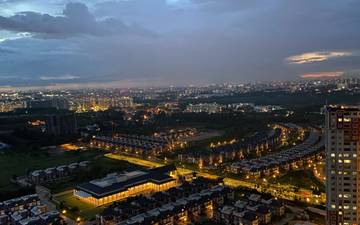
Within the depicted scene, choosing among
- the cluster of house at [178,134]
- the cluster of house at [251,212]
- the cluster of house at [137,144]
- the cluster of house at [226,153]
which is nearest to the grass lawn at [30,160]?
the cluster of house at [137,144]

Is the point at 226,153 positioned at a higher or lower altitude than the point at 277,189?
higher

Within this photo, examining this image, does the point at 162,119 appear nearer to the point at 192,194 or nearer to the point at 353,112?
the point at 192,194

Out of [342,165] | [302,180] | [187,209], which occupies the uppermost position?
[342,165]

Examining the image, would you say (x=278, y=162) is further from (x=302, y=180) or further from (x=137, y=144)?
(x=137, y=144)

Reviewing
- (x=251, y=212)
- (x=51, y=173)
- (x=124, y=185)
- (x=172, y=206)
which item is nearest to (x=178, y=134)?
(x=51, y=173)

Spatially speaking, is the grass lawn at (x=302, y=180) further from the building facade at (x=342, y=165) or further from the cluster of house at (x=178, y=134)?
the cluster of house at (x=178, y=134)

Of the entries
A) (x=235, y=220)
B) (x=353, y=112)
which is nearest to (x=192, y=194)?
(x=235, y=220)
